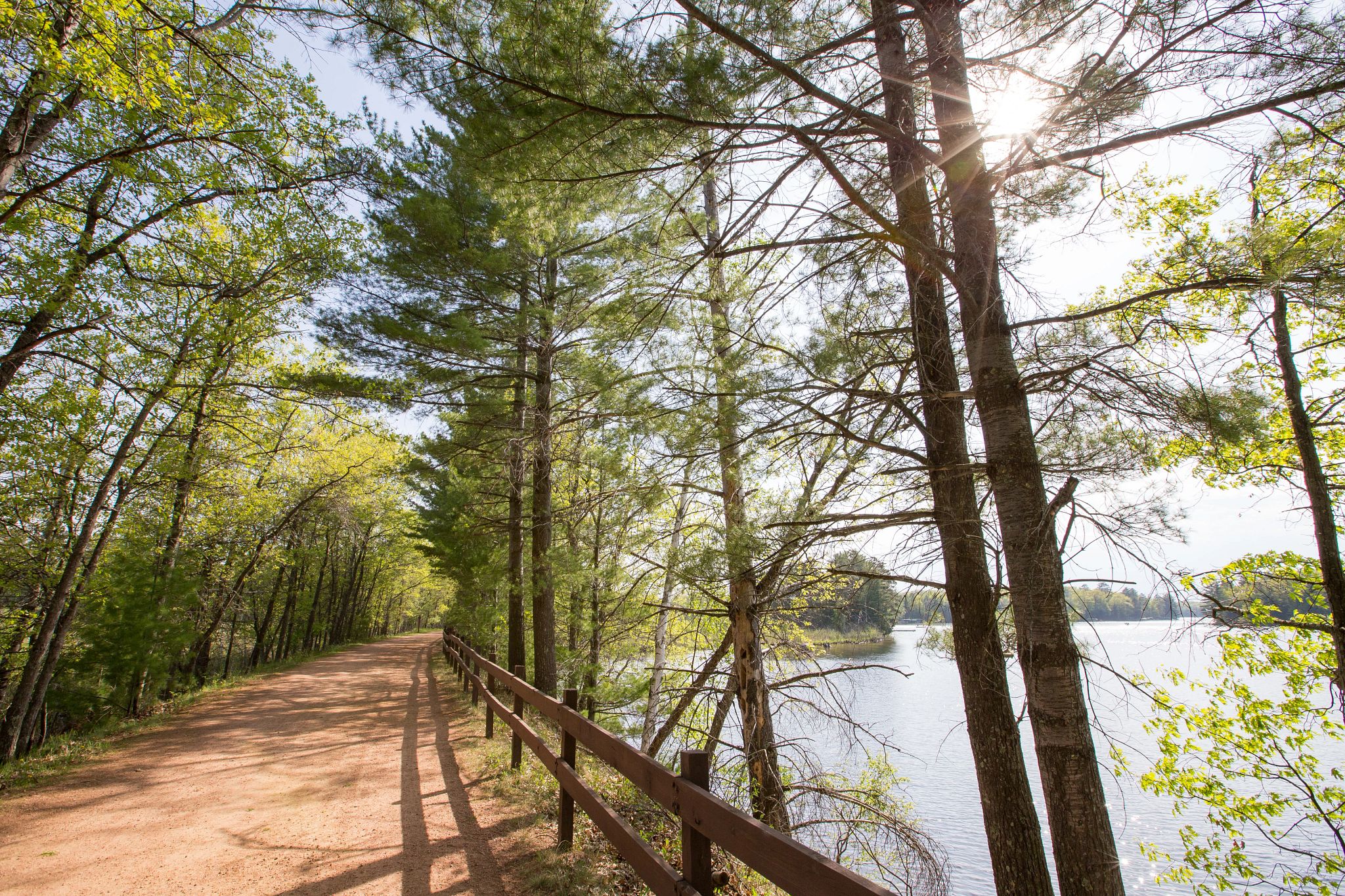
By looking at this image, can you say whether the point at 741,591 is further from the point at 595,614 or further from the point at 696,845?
the point at 595,614

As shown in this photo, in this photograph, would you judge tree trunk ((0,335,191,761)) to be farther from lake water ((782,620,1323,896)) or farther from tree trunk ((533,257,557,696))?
lake water ((782,620,1323,896))

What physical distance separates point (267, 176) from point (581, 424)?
15.0 ft

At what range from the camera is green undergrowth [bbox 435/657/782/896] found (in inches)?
138

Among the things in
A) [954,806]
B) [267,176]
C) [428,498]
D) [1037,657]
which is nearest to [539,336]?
[267,176]

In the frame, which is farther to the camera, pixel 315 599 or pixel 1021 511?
pixel 315 599

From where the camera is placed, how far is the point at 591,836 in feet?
14.0

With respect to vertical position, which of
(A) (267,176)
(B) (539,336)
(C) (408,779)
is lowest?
(C) (408,779)

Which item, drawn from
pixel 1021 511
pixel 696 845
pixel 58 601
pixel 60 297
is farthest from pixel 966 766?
pixel 60 297

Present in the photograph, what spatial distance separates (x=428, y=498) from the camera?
1830cm

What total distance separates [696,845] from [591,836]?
2168 mm

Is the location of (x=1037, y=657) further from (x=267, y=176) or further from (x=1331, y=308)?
(x=267, y=176)

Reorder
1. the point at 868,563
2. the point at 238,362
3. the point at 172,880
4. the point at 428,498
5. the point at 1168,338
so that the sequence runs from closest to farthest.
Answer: the point at 1168,338
the point at 172,880
the point at 868,563
the point at 238,362
the point at 428,498

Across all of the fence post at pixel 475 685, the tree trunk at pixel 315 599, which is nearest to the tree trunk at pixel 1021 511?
the fence post at pixel 475 685

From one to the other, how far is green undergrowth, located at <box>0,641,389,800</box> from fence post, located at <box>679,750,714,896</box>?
6.75 m
